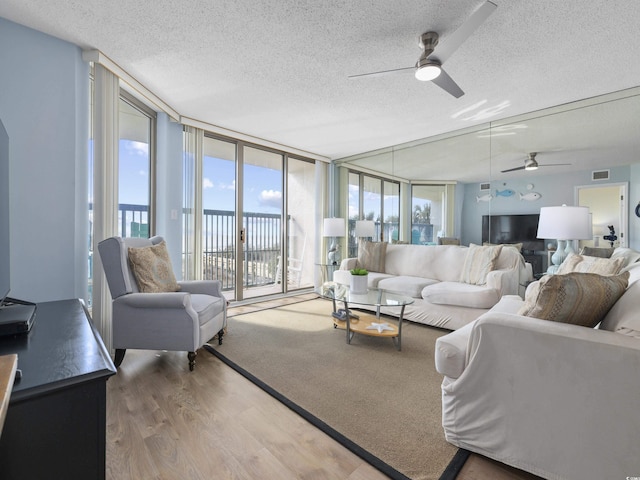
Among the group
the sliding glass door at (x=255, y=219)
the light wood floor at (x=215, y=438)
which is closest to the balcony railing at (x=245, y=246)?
the sliding glass door at (x=255, y=219)

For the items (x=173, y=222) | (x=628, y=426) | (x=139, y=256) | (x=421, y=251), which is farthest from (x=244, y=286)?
(x=628, y=426)

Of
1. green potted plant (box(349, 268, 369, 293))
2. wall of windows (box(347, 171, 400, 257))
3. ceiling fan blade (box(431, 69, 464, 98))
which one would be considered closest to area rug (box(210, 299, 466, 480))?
green potted plant (box(349, 268, 369, 293))

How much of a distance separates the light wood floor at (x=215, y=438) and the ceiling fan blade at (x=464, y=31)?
2.27 metres

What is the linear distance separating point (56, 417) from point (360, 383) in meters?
1.65

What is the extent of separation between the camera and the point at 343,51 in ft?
7.59

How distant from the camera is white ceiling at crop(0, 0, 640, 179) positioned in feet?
6.19

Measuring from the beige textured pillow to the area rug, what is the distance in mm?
723

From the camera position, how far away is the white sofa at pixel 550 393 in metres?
1.09

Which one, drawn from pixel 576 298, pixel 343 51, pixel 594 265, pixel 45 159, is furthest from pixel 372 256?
pixel 45 159

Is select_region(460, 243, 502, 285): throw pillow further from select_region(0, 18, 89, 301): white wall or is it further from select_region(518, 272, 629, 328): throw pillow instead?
select_region(0, 18, 89, 301): white wall

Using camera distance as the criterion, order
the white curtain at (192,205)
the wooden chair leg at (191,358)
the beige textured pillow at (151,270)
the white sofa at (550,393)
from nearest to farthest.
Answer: the white sofa at (550,393) → the wooden chair leg at (191,358) → the beige textured pillow at (151,270) → the white curtain at (192,205)

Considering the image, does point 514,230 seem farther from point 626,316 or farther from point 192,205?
point 192,205

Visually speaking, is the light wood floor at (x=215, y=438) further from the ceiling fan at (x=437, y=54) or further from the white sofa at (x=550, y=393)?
the ceiling fan at (x=437, y=54)

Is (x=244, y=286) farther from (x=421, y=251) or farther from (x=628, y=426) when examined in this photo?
(x=628, y=426)
